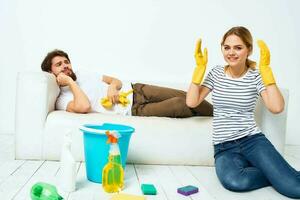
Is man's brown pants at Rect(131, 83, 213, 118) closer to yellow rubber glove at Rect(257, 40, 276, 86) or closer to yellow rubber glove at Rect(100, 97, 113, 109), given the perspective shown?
yellow rubber glove at Rect(100, 97, 113, 109)

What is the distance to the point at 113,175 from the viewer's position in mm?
1531

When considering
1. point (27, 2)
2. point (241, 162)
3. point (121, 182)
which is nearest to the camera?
point (121, 182)

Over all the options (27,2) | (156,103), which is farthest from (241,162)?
(27,2)

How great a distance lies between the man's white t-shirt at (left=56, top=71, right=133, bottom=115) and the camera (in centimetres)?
219

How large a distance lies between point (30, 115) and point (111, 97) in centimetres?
→ 49

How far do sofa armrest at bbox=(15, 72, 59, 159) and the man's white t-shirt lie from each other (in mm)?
223

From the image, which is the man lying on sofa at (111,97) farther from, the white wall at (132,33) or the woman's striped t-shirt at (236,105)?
the white wall at (132,33)

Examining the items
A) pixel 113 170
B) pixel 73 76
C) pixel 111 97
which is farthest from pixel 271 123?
pixel 73 76

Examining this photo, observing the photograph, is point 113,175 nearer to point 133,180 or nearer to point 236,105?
point 133,180

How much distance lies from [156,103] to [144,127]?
0.88 ft

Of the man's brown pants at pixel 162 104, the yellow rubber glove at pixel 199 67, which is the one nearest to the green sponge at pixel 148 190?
the yellow rubber glove at pixel 199 67

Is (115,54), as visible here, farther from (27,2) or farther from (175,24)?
(27,2)

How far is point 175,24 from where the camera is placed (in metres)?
2.92

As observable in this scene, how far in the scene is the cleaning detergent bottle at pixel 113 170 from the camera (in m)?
1.52
